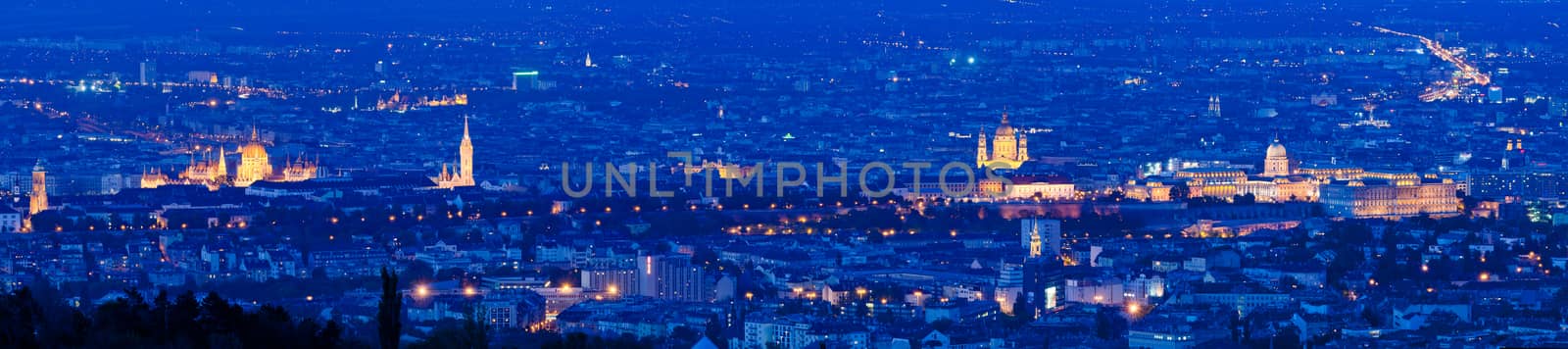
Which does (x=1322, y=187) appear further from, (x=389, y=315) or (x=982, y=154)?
(x=389, y=315)

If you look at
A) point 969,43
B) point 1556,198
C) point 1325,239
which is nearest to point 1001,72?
point 969,43

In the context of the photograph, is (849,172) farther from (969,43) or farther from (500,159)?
(969,43)

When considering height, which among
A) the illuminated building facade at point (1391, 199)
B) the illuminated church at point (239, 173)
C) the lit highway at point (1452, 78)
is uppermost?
the lit highway at point (1452, 78)

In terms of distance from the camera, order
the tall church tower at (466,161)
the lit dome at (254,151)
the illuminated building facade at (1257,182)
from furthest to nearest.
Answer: the lit dome at (254,151) → the tall church tower at (466,161) → the illuminated building facade at (1257,182)

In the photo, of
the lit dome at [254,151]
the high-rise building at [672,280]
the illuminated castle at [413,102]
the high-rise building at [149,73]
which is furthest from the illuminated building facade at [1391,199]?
the high-rise building at [149,73]

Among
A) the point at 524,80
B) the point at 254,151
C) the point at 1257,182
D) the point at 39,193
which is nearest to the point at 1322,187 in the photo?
the point at 1257,182

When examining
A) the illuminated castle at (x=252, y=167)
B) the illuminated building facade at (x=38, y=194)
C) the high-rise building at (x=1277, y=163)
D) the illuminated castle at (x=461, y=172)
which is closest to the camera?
the illuminated building facade at (x=38, y=194)

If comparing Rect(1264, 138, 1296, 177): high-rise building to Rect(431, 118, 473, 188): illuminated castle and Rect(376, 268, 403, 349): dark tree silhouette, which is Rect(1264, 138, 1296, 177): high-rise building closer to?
Rect(431, 118, 473, 188): illuminated castle

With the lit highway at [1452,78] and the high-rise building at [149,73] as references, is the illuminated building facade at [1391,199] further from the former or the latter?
the high-rise building at [149,73]
